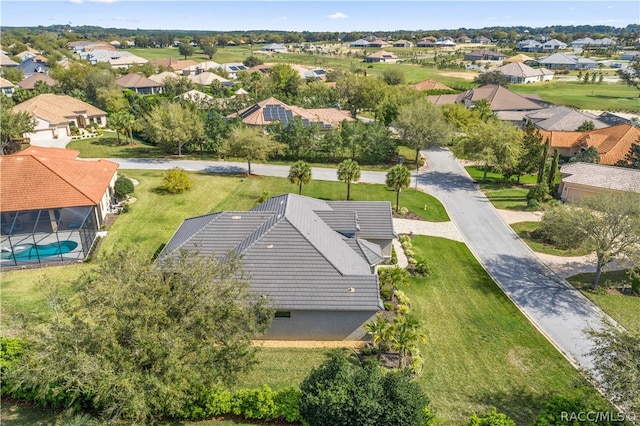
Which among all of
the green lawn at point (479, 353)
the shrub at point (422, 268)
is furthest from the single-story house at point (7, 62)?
the green lawn at point (479, 353)

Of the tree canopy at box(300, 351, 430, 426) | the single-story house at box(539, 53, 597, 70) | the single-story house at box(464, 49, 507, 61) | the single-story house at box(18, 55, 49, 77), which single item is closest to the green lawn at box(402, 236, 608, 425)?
the tree canopy at box(300, 351, 430, 426)

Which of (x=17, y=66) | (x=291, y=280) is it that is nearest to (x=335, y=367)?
(x=291, y=280)

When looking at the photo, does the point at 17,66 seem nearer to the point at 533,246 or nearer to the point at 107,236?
the point at 107,236

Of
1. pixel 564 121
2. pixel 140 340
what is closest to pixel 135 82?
pixel 564 121

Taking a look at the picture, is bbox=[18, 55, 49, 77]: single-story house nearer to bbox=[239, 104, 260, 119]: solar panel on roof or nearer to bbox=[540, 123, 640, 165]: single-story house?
bbox=[239, 104, 260, 119]: solar panel on roof

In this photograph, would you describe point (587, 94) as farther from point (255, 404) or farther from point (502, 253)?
point (255, 404)
